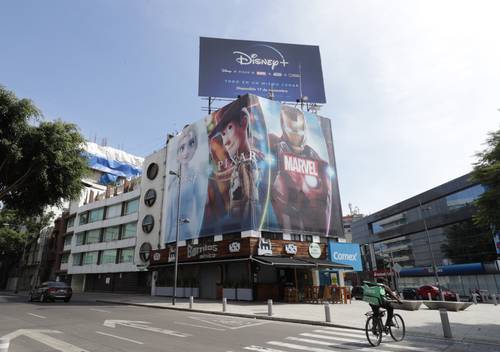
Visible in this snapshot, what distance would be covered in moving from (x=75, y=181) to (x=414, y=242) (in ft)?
205

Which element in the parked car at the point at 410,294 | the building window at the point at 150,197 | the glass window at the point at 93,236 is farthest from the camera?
the glass window at the point at 93,236

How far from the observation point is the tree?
13555mm

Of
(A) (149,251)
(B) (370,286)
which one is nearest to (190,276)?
(A) (149,251)

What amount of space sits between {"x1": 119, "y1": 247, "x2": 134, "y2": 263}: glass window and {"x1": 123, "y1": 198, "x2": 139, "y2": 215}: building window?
5.09 m

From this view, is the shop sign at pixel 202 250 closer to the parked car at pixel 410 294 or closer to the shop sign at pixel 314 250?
the shop sign at pixel 314 250

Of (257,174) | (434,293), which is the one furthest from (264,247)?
(434,293)

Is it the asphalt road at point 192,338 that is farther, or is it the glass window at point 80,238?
the glass window at point 80,238

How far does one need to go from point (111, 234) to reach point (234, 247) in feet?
89.8

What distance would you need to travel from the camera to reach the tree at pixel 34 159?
13.6 meters

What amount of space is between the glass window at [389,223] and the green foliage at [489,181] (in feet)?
186

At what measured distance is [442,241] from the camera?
54969 millimetres

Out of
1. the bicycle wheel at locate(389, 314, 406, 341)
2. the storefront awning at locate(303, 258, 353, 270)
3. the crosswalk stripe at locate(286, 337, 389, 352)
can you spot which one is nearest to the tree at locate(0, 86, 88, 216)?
the crosswalk stripe at locate(286, 337, 389, 352)

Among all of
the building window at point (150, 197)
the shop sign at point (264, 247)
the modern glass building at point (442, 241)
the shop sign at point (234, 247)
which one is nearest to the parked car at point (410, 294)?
the modern glass building at point (442, 241)

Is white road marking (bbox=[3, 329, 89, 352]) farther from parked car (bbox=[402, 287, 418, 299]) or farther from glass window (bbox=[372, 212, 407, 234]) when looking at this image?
glass window (bbox=[372, 212, 407, 234])
